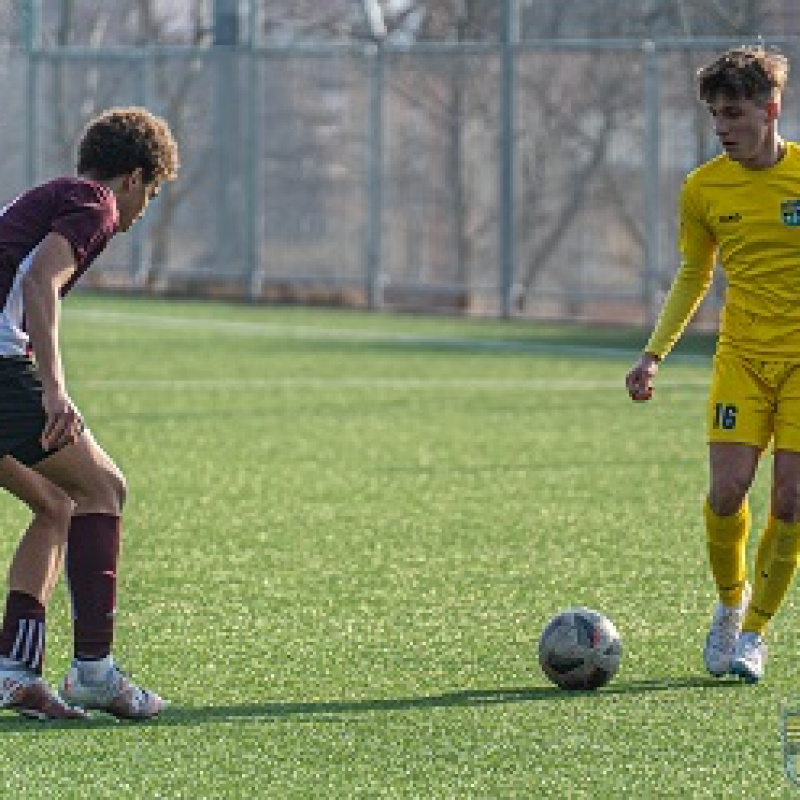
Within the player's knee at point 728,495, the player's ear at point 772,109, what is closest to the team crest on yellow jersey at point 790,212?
the player's ear at point 772,109

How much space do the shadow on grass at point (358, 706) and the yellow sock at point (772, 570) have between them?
9.8 inches

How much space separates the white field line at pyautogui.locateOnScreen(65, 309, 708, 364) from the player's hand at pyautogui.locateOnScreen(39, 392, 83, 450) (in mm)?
13853

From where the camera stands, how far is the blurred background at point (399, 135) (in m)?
24.1

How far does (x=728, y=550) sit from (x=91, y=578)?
6.30 ft

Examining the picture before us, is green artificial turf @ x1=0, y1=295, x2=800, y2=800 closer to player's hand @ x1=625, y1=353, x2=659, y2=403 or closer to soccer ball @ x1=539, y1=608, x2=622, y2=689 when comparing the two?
soccer ball @ x1=539, y1=608, x2=622, y2=689

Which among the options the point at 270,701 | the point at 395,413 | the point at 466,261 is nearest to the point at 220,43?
the point at 466,261

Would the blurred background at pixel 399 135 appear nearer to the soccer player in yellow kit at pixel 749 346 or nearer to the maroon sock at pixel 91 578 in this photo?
the soccer player in yellow kit at pixel 749 346

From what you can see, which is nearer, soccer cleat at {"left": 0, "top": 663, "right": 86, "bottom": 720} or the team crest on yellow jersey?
soccer cleat at {"left": 0, "top": 663, "right": 86, "bottom": 720}

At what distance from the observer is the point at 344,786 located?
18.9 ft

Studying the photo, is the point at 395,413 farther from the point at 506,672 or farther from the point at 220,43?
the point at 220,43

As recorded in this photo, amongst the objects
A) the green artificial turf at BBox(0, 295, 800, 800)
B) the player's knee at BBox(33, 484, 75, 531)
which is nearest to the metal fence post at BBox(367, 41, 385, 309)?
the green artificial turf at BBox(0, 295, 800, 800)

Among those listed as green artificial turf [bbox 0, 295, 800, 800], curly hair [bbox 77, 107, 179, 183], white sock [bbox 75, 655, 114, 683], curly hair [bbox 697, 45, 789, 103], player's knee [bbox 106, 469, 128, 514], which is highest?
curly hair [bbox 697, 45, 789, 103]

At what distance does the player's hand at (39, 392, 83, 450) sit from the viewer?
6207 millimetres

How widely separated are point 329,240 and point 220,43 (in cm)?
267
